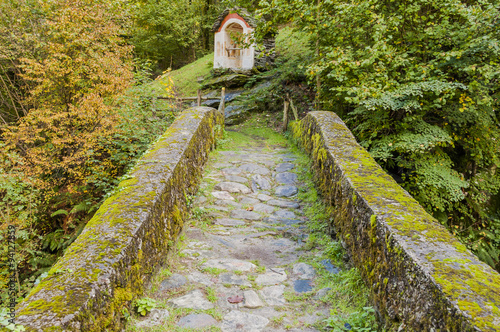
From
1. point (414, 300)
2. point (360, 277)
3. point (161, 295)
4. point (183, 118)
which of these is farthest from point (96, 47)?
point (414, 300)

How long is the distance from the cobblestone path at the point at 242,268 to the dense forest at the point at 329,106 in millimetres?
2083

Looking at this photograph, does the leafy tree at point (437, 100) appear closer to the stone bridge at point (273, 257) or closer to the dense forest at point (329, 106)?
the dense forest at point (329, 106)

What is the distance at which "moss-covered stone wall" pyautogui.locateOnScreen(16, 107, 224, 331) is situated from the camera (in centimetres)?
175

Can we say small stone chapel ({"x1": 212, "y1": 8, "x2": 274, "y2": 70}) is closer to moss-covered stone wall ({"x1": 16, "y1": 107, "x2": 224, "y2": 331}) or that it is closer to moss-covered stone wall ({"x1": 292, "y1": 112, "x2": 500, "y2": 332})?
moss-covered stone wall ({"x1": 16, "y1": 107, "x2": 224, "y2": 331})

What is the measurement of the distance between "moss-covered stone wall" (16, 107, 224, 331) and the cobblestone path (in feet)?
0.97

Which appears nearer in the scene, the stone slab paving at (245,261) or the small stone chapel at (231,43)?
the stone slab paving at (245,261)

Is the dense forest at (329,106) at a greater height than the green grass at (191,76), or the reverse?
the green grass at (191,76)

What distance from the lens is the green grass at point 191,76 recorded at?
17859 mm

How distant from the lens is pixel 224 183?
5.36 m

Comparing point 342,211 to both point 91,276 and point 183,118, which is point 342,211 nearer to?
point 91,276

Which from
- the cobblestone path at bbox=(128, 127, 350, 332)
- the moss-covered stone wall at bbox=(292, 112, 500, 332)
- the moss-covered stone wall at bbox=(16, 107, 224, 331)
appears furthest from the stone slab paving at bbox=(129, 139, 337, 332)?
the moss-covered stone wall at bbox=(292, 112, 500, 332)

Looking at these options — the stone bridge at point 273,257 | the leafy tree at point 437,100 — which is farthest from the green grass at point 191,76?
the stone bridge at point 273,257

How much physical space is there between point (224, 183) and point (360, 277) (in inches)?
121

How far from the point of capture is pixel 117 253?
2240 millimetres
